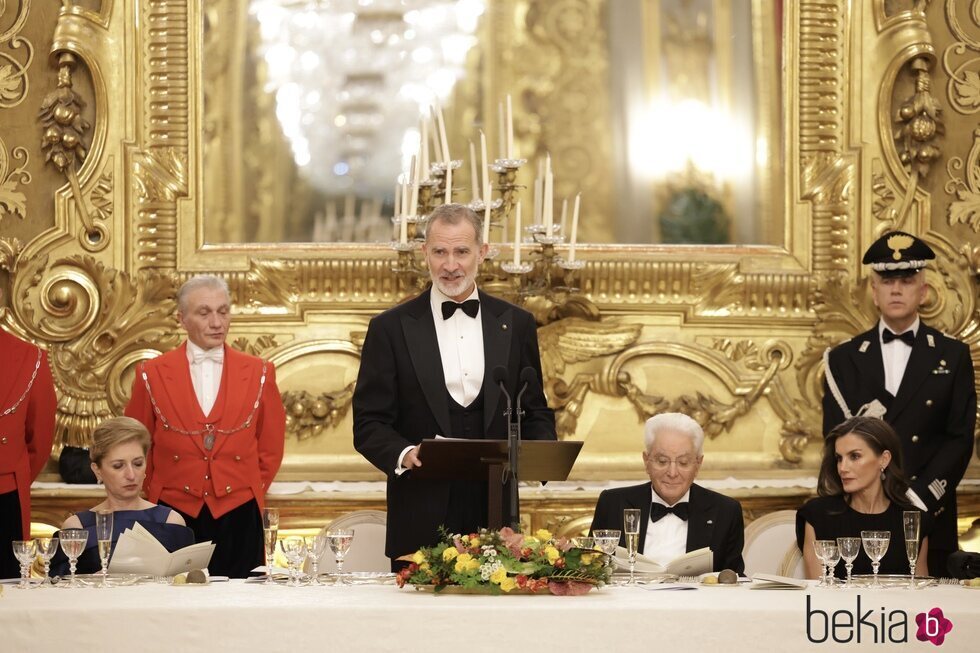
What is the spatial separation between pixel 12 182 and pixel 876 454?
376 centimetres

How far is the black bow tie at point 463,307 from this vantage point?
13.3 feet

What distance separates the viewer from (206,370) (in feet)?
16.8

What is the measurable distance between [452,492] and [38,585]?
3.73ft

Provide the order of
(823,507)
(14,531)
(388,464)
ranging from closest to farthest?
(388,464), (823,507), (14,531)

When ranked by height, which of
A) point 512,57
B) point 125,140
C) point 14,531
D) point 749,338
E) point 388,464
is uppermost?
point 512,57

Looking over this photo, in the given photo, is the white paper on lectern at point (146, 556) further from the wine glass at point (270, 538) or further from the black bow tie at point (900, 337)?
the black bow tie at point (900, 337)

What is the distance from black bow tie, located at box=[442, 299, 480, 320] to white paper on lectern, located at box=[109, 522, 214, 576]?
969 millimetres

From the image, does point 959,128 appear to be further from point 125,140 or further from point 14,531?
point 14,531

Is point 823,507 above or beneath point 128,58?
beneath

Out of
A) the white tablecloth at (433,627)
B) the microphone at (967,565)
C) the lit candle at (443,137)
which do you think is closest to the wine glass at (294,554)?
the white tablecloth at (433,627)

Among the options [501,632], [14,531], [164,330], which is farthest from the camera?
[164,330]

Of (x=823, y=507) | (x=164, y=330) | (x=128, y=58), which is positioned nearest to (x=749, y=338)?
(x=823, y=507)

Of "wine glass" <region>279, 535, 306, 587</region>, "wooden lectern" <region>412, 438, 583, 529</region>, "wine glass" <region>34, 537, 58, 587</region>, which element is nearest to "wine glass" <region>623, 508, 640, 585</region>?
"wooden lectern" <region>412, 438, 583, 529</region>

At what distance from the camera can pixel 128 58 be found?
19.7ft
